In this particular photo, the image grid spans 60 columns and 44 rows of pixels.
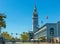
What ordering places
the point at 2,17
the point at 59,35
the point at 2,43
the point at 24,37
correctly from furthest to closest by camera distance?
the point at 24,37, the point at 59,35, the point at 2,43, the point at 2,17

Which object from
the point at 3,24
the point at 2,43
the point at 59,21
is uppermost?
the point at 59,21

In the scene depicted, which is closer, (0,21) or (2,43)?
(0,21)

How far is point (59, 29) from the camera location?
438ft

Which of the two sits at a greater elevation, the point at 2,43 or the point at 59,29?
the point at 59,29

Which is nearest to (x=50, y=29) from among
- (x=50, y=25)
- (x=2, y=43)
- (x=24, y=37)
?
(x=50, y=25)

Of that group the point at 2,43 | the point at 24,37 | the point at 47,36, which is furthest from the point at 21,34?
the point at 2,43

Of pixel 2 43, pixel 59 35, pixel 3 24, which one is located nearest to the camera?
pixel 3 24


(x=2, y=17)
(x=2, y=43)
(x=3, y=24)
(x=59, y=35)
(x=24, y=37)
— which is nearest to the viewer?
(x=2, y=17)

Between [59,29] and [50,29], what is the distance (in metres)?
6.07

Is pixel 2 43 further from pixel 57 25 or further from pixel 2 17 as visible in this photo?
pixel 57 25

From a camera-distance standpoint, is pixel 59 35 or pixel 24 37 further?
pixel 24 37

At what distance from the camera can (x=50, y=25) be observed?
136m

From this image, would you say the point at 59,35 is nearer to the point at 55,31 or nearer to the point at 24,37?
Result: the point at 55,31

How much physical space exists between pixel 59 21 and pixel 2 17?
100248 mm
